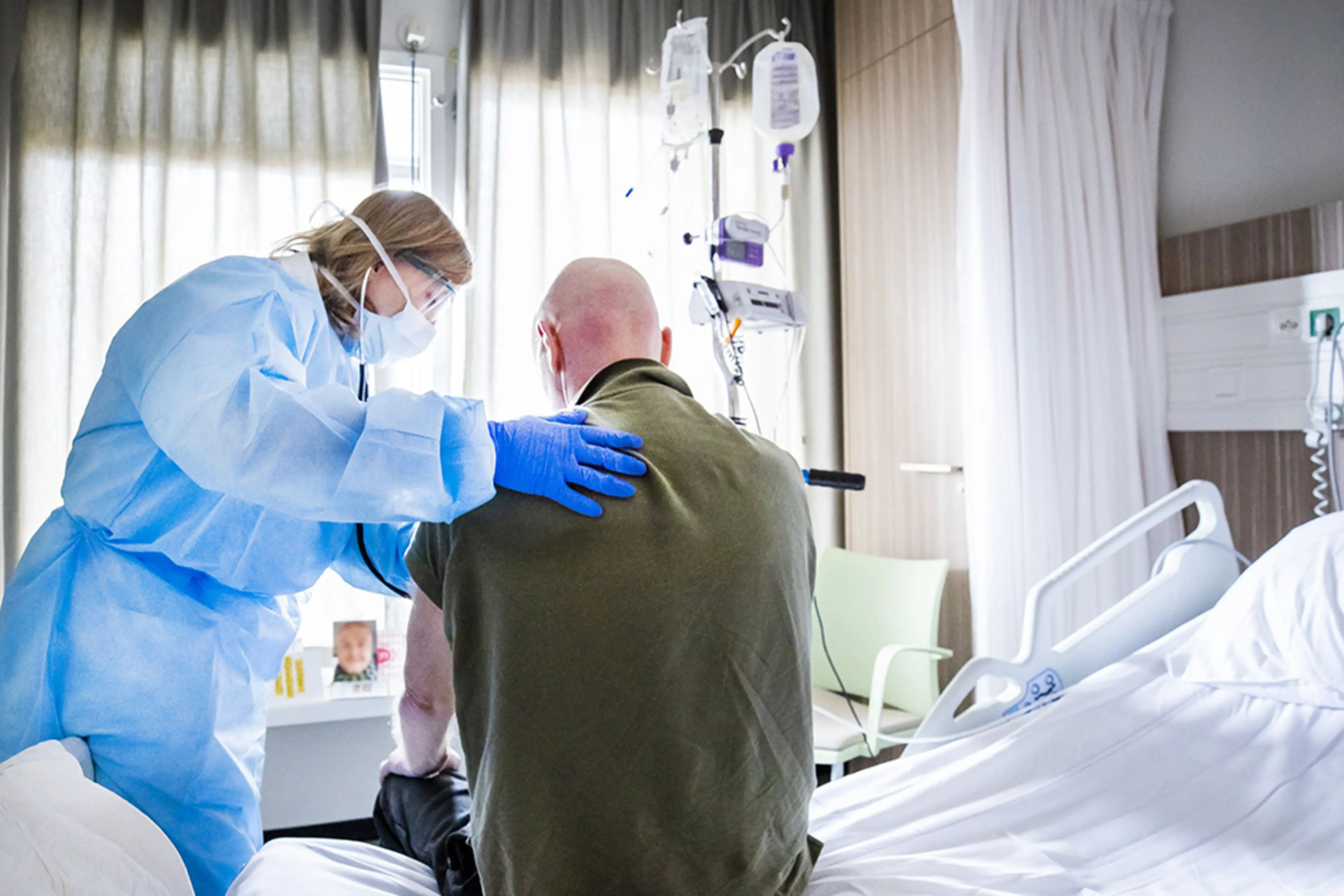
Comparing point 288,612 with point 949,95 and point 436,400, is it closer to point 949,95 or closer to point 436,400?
point 436,400

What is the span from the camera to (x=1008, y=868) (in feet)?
3.93

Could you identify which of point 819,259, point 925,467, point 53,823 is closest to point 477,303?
point 819,259

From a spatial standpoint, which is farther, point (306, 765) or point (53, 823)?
point (306, 765)

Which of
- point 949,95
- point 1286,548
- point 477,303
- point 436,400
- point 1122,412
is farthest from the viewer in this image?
point 477,303

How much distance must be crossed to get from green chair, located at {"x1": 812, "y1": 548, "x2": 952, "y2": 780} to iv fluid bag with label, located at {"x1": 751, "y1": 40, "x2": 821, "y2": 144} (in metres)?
1.22

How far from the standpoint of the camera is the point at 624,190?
306 cm

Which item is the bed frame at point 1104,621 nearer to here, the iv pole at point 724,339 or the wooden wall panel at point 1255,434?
the wooden wall panel at point 1255,434

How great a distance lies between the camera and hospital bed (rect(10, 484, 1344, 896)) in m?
1.16

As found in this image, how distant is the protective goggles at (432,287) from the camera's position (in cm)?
142

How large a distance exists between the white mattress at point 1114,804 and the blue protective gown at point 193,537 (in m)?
0.77

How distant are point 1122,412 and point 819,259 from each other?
126 centimetres

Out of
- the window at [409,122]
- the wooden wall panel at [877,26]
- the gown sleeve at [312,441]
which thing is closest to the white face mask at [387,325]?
the gown sleeve at [312,441]

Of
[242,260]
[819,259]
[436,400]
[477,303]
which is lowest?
[436,400]

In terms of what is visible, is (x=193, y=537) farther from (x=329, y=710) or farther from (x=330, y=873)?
(x=329, y=710)
